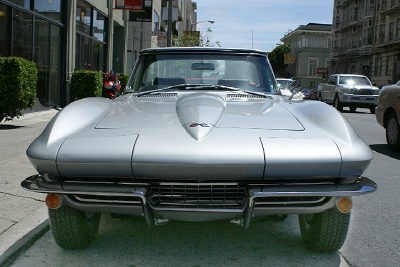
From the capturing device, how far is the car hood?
3.17 m

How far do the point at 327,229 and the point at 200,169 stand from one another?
100cm

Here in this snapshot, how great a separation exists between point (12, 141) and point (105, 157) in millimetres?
5693

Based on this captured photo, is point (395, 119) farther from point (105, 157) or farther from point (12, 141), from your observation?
point (105, 157)

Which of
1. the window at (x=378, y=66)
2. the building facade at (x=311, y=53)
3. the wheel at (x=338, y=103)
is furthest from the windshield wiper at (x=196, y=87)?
the building facade at (x=311, y=53)

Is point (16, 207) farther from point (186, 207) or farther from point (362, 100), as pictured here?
point (362, 100)

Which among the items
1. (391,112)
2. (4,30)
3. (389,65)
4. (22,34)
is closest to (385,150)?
(391,112)

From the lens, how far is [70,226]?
3.20m

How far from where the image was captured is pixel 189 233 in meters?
3.89

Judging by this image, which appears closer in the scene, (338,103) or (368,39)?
(338,103)

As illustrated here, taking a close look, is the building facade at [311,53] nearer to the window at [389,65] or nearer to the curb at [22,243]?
the window at [389,65]

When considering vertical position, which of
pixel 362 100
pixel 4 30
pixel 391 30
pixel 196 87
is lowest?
pixel 362 100

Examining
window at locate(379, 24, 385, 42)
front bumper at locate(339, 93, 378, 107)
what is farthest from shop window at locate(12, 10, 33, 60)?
window at locate(379, 24, 385, 42)

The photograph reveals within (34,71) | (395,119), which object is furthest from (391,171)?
(34,71)

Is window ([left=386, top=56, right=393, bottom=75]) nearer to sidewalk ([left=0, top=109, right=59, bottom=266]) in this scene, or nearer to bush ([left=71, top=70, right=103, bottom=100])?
bush ([left=71, top=70, right=103, bottom=100])
